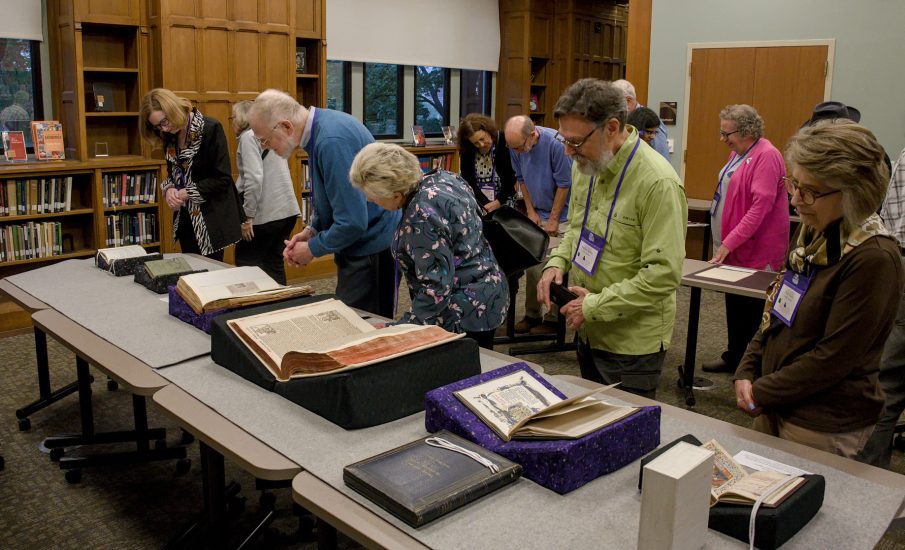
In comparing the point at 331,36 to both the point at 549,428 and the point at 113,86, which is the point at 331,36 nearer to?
the point at 113,86

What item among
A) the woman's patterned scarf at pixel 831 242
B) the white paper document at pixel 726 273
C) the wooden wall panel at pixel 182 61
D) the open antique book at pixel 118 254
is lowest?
the white paper document at pixel 726 273

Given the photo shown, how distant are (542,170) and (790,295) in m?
2.92

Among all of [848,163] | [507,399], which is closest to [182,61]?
[507,399]

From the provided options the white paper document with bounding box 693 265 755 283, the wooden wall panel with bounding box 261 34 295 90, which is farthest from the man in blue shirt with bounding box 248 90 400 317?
the wooden wall panel with bounding box 261 34 295 90

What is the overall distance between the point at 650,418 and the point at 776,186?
2801mm

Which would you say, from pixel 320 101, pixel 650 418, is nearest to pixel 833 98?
pixel 320 101

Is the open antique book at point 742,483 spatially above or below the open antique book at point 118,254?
below

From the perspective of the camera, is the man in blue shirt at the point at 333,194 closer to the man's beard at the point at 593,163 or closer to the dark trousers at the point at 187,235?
the man's beard at the point at 593,163

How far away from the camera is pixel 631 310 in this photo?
226 centimetres

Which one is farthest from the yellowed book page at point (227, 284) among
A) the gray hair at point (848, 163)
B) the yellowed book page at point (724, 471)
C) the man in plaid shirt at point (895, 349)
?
the man in plaid shirt at point (895, 349)

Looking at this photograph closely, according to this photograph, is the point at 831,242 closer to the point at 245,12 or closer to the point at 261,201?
the point at 261,201

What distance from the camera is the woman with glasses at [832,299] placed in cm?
171

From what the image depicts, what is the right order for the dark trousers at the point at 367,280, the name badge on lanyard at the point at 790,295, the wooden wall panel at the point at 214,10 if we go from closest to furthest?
the name badge on lanyard at the point at 790,295 → the dark trousers at the point at 367,280 → the wooden wall panel at the point at 214,10

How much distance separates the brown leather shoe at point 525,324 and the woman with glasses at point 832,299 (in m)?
3.38
